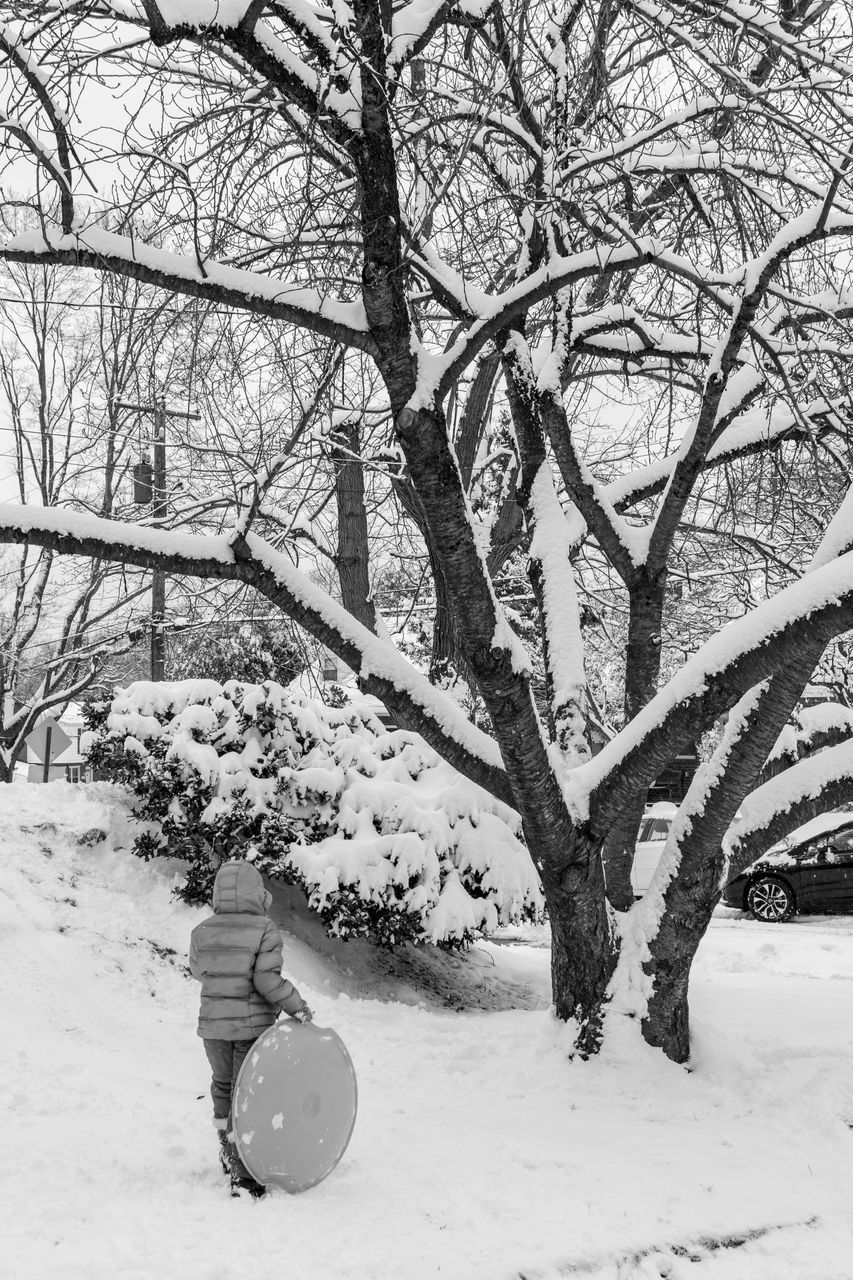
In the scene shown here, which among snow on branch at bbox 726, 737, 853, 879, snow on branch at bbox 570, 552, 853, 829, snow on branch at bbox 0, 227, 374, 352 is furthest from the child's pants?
snow on branch at bbox 0, 227, 374, 352

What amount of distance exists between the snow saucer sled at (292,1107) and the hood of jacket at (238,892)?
1.63ft

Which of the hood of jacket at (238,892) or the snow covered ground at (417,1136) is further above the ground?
the hood of jacket at (238,892)

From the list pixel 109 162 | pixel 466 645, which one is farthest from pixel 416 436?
pixel 109 162

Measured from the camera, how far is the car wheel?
13.3m

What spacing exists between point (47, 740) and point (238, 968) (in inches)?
471

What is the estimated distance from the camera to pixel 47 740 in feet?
49.0

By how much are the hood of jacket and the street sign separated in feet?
38.1

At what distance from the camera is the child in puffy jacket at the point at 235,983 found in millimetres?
3977

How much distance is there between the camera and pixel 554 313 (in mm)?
6594

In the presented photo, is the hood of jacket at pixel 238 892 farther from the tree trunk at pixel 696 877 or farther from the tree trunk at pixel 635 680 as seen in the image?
the tree trunk at pixel 635 680

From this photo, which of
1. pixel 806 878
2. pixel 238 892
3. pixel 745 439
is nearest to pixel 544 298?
pixel 745 439

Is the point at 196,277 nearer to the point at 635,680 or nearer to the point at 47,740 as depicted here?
the point at 635,680

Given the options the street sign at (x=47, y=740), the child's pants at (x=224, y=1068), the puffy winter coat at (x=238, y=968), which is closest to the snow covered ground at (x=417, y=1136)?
the child's pants at (x=224, y=1068)

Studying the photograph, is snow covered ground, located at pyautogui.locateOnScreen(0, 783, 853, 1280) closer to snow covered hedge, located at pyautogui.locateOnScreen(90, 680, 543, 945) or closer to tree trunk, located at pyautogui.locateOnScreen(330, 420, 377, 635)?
snow covered hedge, located at pyautogui.locateOnScreen(90, 680, 543, 945)
